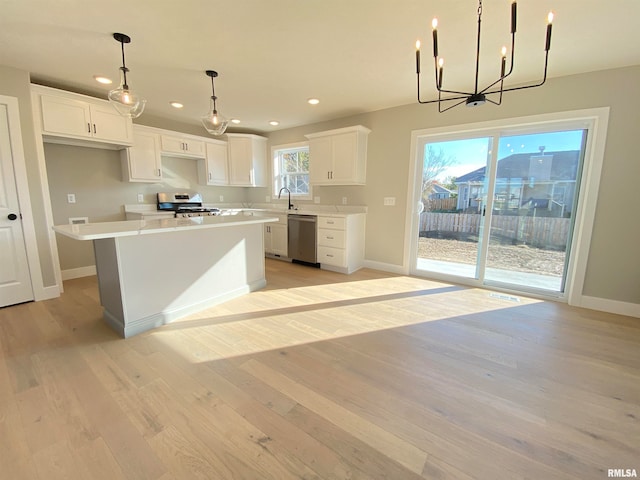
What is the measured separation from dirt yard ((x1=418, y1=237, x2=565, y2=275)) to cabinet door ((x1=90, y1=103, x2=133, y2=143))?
172 inches

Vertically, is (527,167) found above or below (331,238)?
above

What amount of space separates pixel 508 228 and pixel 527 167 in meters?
0.75

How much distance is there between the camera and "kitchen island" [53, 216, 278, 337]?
217cm

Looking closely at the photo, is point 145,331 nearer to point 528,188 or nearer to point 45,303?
point 45,303

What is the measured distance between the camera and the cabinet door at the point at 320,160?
4.27 meters

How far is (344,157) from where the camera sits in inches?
162

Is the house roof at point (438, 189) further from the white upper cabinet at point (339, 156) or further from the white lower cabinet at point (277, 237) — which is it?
the white lower cabinet at point (277, 237)

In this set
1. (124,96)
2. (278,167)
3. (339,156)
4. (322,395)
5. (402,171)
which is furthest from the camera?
(278,167)

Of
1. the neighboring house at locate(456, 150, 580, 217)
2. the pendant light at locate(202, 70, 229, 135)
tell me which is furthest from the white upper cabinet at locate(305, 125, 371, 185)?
the pendant light at locate(202, 70, 229, 135)

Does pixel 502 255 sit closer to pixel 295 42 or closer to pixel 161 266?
pixel 295 42

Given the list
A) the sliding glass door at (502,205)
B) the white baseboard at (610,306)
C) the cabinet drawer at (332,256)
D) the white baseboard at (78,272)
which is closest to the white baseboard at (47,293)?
the white baseboard at (78,272)

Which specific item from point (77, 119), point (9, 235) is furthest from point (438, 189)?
point (9, 235)

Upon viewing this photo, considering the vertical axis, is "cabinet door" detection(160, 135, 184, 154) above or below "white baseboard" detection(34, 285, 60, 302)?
above

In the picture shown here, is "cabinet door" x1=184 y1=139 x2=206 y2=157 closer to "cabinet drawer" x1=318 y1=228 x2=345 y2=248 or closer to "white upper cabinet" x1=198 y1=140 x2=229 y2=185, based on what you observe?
"white upper cabinet" x1=198 y1=140 x2=229 y2=185
